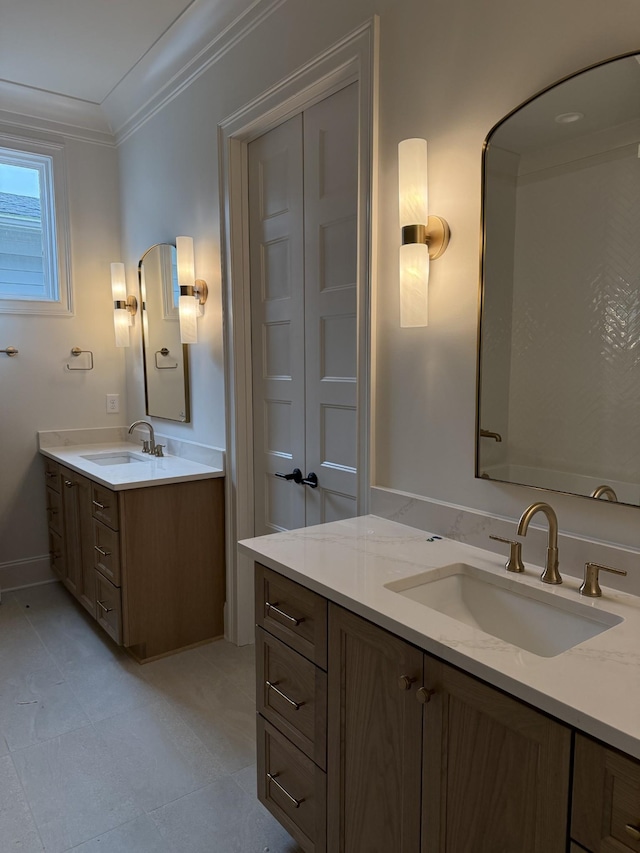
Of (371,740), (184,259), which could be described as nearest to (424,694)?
(371,740)

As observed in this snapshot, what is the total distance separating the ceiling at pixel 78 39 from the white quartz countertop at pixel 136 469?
1.97 meters

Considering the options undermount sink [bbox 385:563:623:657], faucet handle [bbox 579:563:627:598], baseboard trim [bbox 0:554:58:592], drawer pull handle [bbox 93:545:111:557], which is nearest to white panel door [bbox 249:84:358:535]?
drawer pull handle [bbox 93:545:111:557]

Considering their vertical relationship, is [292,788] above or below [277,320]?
below

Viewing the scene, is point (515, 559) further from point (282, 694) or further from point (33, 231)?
point (33, 231)

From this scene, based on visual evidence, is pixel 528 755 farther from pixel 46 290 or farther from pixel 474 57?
pixel 46 290

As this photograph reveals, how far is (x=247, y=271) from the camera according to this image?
270 cm

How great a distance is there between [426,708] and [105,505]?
1.98 metres

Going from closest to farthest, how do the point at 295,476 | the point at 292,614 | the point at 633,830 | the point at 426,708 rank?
1. the point at 633,830
2. the point at 426,708
3. the point at 292,614
4. the point at 295,476

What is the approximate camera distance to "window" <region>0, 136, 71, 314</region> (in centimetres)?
353

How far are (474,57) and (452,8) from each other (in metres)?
0.17

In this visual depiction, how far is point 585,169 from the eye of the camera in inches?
52.9

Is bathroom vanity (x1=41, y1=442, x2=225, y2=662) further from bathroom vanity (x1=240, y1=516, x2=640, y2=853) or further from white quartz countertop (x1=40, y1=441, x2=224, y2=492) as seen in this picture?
bathroom vanity (x1=240, y1=516, x2=640, y2=853)

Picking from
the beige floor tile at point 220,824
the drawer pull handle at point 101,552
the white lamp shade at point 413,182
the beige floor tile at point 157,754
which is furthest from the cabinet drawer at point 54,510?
the white lamp shade at point 413,182

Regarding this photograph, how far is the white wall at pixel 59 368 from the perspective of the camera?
354 centimetres
